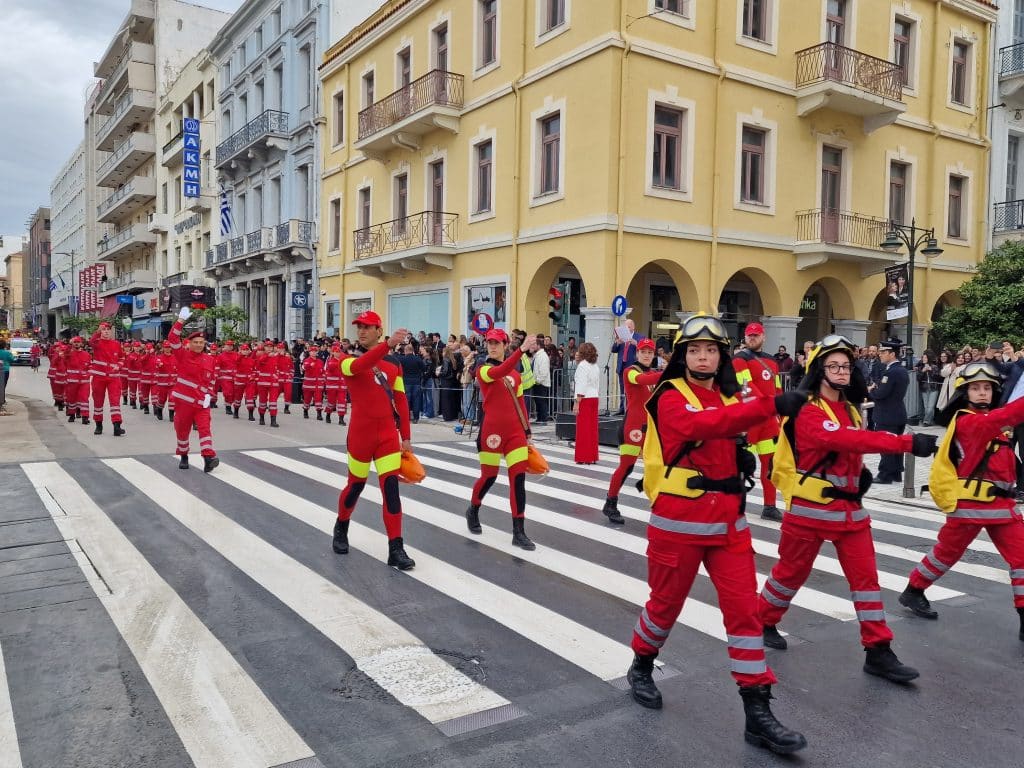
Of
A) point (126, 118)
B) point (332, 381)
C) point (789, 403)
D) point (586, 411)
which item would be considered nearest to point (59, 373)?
Answer: point (332, 381)

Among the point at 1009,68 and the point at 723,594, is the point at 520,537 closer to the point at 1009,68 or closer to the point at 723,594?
the point at 723,594

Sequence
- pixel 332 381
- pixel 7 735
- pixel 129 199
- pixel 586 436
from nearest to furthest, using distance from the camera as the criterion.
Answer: pixel 7 735 < pixel 586 436 < pixel 332 381 < pixel 129 199

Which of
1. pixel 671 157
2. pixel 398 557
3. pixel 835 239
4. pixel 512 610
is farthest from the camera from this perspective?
pixel 835 239

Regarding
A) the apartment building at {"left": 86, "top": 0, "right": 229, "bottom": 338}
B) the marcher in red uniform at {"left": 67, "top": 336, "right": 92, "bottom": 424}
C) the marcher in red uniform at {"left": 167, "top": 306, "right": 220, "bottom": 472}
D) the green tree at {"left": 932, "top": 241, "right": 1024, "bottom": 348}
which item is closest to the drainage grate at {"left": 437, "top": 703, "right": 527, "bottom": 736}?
the marcher in red uniform at {"left": 167, "top": 306, "right": 220, "bottom": 472}

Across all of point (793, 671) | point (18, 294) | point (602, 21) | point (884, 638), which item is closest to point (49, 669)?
point (793, 671)

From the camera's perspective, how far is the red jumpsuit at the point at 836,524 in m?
4.36

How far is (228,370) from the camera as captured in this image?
20000mm

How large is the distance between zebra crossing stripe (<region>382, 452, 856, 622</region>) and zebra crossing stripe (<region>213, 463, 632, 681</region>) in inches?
57.1

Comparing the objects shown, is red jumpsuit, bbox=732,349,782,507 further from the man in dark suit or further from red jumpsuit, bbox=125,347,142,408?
red jumpsuit, bbox=125,347,142,408

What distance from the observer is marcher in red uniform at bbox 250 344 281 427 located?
17.6 metres

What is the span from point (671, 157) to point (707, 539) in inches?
657

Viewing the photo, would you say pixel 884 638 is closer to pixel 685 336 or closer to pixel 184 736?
pixel 685 336

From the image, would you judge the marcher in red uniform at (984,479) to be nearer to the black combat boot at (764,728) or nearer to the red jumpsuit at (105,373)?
the black combat boot at (764,728)

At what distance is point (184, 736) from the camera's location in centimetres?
368
